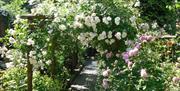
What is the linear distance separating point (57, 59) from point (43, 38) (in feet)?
3.10

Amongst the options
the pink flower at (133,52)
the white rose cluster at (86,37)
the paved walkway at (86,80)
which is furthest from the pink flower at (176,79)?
the paved walkway at (86,80)

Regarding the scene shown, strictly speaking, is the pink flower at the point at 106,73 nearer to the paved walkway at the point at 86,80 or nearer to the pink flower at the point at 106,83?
the pink flower at the point at 106,83

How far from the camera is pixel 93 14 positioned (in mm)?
5715

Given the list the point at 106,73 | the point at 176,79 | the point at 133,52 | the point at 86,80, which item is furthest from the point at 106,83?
the point at 86,80

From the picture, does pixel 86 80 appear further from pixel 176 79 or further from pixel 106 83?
pixel 176 79

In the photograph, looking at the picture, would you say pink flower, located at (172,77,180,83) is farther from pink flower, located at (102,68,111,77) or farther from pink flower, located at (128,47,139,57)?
pink flower, located at (102,68,111,77)

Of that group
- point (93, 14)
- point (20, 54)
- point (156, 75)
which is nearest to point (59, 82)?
point (20, 54)

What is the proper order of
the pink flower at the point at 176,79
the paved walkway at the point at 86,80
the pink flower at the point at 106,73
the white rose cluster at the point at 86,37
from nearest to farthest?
the pink flower at the point at 176,79, the pink flower at the point at 106,73, the white rose cluster at the point at 86,37, the paved walkway at the point at 86,80

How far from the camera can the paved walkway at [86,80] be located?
7.11 m

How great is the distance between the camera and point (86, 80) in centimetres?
758

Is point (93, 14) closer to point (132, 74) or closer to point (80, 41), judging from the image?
point (80, 41)

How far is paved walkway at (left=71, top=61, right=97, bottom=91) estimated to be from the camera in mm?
7105

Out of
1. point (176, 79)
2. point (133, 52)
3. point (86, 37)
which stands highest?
point (86, 37)

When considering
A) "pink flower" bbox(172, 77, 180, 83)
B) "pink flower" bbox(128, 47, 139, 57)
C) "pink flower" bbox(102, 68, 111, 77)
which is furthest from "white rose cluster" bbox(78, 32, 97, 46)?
"pink flower" bbox(172, 77, 180, 83)
